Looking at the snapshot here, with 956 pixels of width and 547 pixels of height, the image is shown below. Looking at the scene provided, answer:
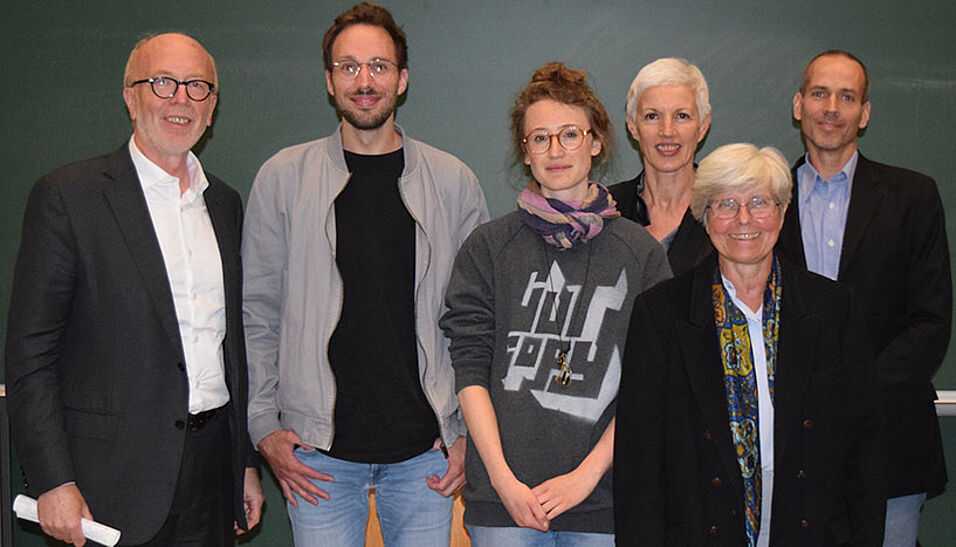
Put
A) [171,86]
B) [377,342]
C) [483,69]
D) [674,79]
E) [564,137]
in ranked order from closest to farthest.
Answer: [564,137] → [171,86] → [377,342] → [674,79] → [483,69]

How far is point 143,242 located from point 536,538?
4.02 ft

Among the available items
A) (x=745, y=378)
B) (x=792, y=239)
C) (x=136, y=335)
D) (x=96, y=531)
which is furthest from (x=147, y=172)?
(x=792, y=239)

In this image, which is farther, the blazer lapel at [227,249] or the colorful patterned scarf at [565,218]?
the blazer lapel at [227,249]

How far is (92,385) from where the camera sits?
2023 mm

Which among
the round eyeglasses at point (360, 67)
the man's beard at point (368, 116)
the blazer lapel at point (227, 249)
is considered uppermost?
the round eyeglasses at point (360, 67)

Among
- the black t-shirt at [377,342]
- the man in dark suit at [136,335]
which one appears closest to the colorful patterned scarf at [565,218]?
the black t-shirt at [377,342]

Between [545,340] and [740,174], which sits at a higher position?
[740,174]

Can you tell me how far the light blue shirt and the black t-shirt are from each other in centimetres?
125

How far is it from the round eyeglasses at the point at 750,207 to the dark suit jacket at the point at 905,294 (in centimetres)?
60

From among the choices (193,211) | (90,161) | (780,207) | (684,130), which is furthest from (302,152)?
(780,207)

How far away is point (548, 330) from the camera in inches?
80.1

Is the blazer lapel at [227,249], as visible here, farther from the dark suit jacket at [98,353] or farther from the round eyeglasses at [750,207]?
the round eyeglasses at [750,207]

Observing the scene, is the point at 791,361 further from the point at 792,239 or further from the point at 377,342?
the point at 377,342

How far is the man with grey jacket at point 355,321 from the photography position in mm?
2328
